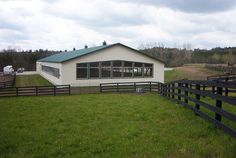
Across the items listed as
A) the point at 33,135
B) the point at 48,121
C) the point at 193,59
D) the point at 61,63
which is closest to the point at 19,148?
the point at 33,135

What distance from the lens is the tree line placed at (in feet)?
264

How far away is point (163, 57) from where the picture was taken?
99688mm

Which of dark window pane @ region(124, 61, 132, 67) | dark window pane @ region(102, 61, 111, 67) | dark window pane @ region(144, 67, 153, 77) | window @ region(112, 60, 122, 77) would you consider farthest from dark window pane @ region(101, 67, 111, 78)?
dark window pane @ region(144, 67, 153, 77)

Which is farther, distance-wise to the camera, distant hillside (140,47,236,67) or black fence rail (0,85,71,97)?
distant hillside (140,47,236,67)

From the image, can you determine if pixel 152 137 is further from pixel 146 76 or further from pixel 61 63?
pixel 146 76

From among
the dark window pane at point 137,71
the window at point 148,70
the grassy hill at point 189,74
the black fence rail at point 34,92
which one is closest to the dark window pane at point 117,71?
the dark window pane at point 137,71

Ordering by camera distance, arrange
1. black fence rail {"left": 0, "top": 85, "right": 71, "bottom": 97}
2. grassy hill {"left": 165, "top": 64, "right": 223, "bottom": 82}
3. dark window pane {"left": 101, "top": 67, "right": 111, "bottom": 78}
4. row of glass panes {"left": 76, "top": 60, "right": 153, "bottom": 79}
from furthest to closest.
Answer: grassy hill {"left": 165, "top": 64, "right": 223, "bottom": 82} → dark window pane {"left": 101, "top": 67, "right": 111, "bottom": 78} → row of glass panes {"left": 76, "top": 60, "right": 153, "bottom": 79} → black fence rail {"left": 0, "top": 85, "right": 71, "bottom": 97}

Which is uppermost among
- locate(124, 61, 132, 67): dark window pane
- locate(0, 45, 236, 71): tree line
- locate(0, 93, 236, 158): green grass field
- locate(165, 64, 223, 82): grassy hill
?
locate(0, 45, 236, 71): tree line

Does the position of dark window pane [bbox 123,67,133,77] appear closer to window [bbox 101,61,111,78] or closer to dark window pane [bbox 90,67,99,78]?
window [bbox 101,61,111,78]

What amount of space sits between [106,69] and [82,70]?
277 cm

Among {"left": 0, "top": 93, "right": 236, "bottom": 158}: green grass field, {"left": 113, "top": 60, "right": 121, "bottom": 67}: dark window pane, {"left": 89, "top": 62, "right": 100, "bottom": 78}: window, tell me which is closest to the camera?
{"left": 0, "top": 93, "right": 236, "bottom": 158}: green grass field

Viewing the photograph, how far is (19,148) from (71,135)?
4.49ft

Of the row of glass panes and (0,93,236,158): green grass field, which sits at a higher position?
the row of glass panes

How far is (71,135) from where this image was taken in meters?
6.75
